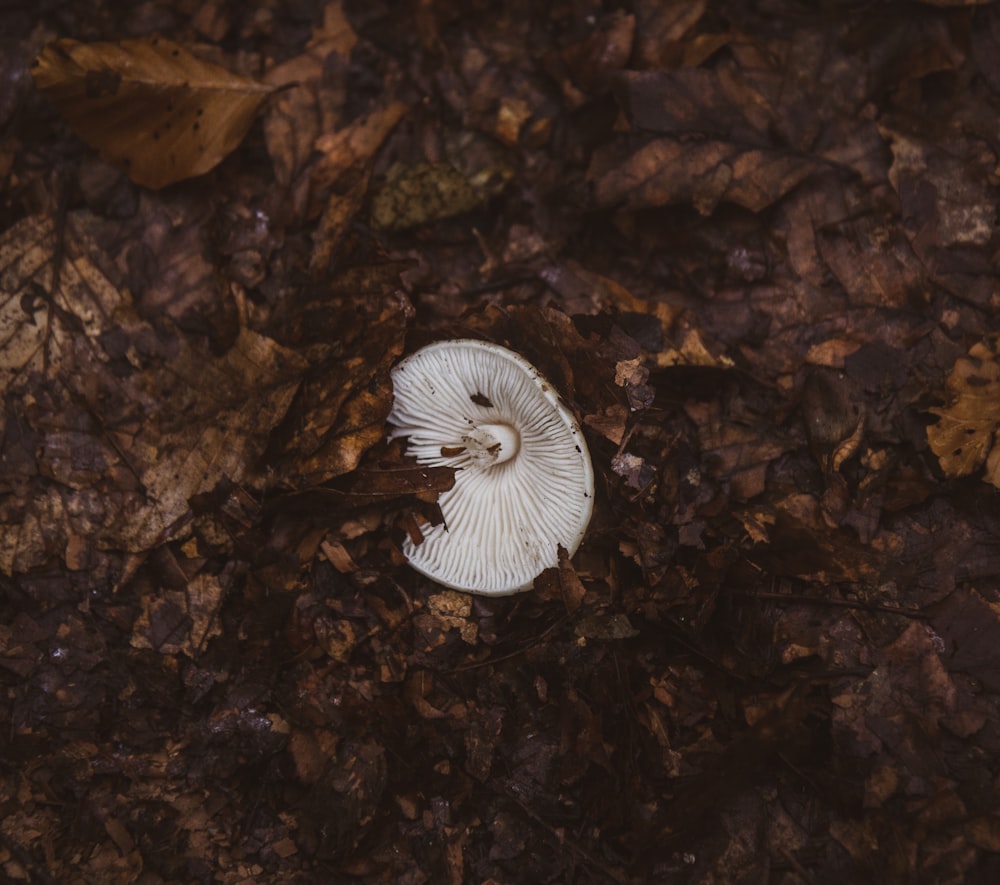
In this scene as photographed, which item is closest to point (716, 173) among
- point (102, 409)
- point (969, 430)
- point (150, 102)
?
point (969, 430)

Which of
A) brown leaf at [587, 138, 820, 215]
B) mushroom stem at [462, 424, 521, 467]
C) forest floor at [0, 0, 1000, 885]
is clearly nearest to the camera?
forest floor at [0, 0, 1000, 885]

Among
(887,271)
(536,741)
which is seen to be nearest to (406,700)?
(536,741)

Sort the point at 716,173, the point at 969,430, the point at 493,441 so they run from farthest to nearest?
1. the point at 716,173
2. the point at 493,441
3. the point at 969,430

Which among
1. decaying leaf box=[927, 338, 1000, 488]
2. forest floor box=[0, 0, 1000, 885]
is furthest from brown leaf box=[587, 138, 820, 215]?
decaying leaf box=[927, 338, 1000, 488]

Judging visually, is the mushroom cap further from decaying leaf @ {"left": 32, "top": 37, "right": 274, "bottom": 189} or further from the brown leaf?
decaying leaf @ {"left": 32, "top": 37, "right": 274, "bottom": 189}

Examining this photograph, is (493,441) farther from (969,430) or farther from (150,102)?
(150,102)
